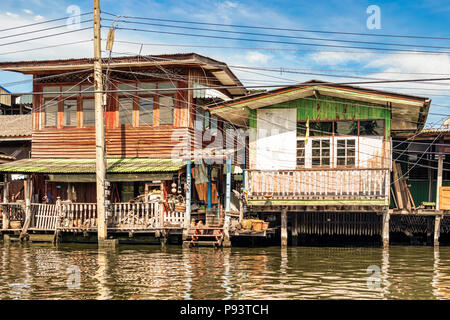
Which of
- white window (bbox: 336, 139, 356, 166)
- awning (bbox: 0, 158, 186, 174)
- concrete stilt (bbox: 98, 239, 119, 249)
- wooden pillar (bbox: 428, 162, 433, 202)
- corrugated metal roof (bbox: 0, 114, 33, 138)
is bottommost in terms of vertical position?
concrete stilt (bbox: 98, 239, 119, 249)

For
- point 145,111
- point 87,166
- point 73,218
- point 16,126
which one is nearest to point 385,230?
point 145,111

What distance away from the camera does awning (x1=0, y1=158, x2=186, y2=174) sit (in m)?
23.4

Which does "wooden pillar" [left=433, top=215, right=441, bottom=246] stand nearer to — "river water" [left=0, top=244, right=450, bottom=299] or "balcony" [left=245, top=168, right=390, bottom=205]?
"river water" [left=0, top=244, right=450, bottom=299]

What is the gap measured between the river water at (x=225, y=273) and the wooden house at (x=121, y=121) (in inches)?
165

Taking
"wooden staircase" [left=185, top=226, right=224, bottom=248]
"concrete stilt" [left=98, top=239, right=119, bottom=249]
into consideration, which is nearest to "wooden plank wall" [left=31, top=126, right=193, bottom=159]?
"wooden staircase" [left=185, top=226, right=224, bottom=248]

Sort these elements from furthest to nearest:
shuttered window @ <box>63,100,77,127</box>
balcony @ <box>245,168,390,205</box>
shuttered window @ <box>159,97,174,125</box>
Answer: shuttered window @ <box>63,100,77,127</box> → shuttered window @ <box>159,97,174,125</box> → balcony @ <box>245,168,390,205</box>

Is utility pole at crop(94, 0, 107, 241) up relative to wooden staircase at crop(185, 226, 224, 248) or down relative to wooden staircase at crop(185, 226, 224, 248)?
up

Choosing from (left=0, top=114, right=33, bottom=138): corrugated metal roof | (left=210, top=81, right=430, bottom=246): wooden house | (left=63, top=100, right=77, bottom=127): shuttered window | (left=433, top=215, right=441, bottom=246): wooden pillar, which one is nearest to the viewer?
Result: (left=210, top=81, right=430, bottom=246): wooden house

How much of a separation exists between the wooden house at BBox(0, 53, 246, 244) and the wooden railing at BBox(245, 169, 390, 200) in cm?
342

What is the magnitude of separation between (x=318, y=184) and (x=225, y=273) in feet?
24.4

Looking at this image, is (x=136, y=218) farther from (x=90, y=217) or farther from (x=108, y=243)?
(x=90, y=217)

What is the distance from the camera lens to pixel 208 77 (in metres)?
26.6

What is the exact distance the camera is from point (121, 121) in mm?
26094
